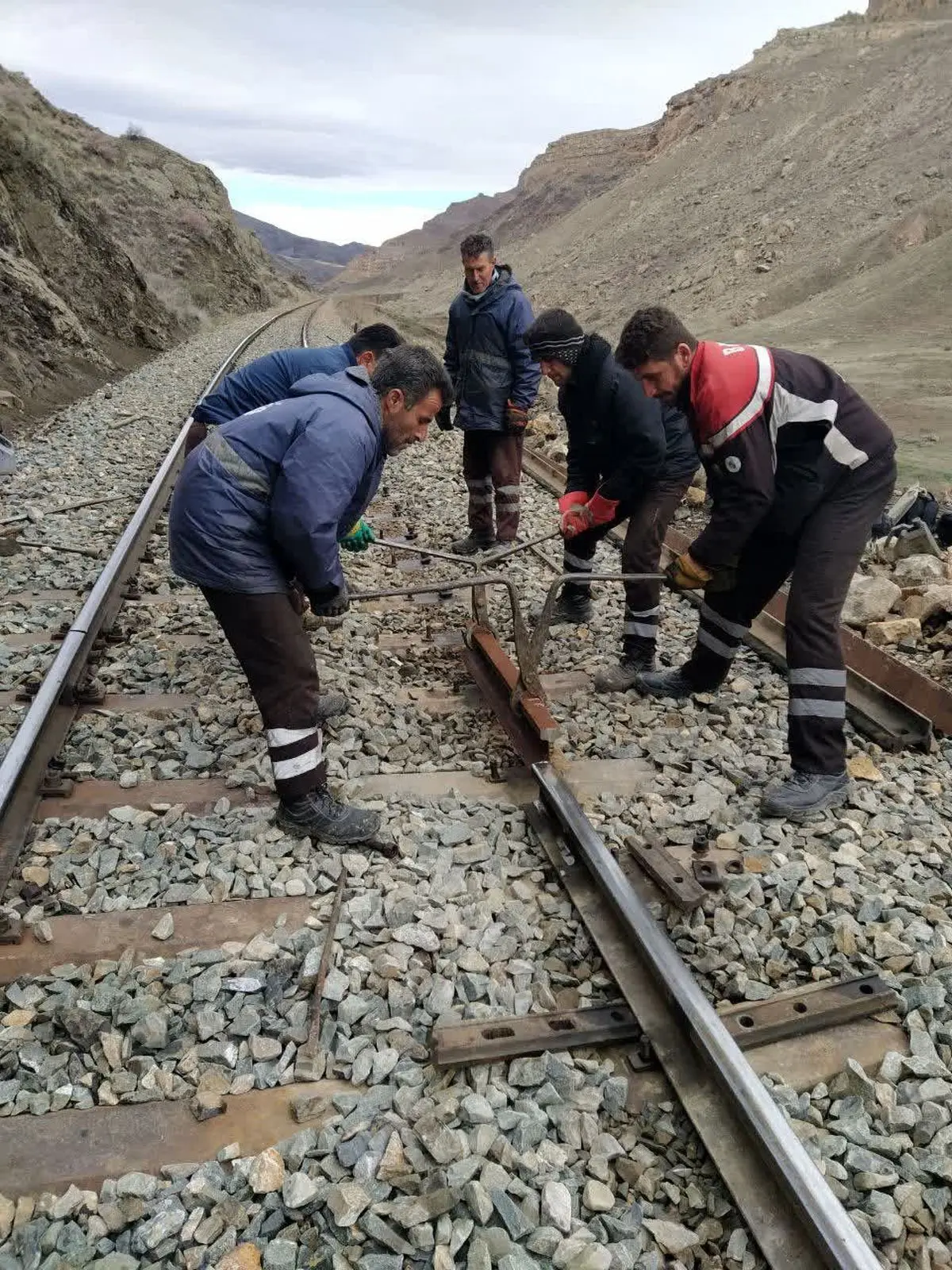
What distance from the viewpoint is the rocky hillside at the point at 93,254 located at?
43.5ft

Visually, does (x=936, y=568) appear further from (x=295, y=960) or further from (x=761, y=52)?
(x=761, y=52)

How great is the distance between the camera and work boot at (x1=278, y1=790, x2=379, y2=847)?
3.36 m

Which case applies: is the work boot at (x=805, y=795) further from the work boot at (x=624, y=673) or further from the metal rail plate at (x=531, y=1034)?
the metal rail plate at (x=531, y=1034)

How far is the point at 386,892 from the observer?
10.3 feet

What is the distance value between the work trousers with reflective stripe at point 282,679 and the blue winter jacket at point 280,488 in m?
0.12

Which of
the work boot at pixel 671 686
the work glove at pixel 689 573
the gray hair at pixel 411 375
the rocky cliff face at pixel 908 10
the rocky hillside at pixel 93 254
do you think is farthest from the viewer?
the rocky cliff face at pixel 908 10

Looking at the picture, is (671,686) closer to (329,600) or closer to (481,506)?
(329,600)

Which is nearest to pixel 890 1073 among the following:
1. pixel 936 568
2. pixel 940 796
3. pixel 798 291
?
pixel 940 796

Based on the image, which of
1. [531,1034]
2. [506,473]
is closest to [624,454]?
[506,473]

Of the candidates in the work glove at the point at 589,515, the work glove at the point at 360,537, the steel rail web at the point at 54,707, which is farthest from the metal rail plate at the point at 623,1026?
the work glove at the point at 589,515

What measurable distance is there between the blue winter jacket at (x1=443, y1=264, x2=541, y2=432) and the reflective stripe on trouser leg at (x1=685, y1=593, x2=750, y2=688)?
254 centimetres

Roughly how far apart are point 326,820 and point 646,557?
8.00ft

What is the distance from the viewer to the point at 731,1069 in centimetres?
234

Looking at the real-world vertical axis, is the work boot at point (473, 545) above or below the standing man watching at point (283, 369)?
below
